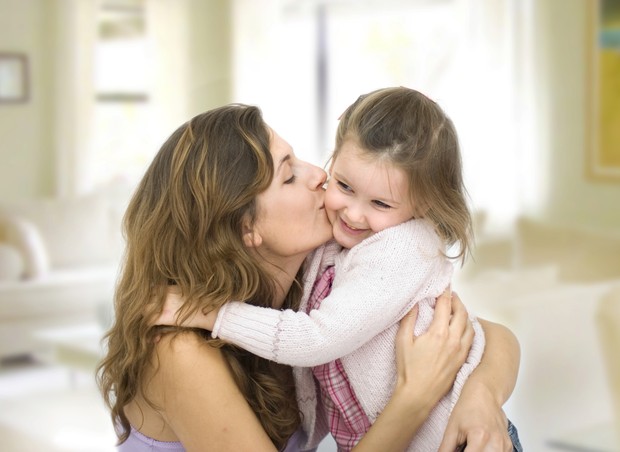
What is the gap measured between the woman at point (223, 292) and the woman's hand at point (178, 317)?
0.01m

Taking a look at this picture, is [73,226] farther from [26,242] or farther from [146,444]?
[146,444]

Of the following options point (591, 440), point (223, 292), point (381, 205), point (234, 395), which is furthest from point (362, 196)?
point (591, 440)

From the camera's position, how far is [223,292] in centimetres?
160

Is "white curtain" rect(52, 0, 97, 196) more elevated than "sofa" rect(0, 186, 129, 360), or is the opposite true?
"white curtain" rect(52, 0, 97, 196)

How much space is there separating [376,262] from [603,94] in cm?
168

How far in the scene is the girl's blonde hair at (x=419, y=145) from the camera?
1587mm

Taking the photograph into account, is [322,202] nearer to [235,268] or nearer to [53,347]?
[235,268]

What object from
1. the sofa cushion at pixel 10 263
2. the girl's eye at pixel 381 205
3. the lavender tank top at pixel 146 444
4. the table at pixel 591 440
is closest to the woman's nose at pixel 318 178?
the girl's eye at pixel 381 205

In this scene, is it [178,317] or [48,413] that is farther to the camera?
[48,413]

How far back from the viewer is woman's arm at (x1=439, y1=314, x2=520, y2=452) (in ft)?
4.92

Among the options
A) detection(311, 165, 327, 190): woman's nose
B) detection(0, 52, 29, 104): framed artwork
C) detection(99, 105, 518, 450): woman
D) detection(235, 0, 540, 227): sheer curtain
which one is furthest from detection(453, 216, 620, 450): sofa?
detection(0, 52, 29, 104): framed artwork

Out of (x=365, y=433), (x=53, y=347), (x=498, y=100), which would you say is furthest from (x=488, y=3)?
(x=53, y=347)

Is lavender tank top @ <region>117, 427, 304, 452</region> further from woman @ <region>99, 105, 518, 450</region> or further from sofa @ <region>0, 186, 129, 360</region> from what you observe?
sofa @ <region>0, 186, 129, 360</region>

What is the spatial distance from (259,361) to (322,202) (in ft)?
1.04
